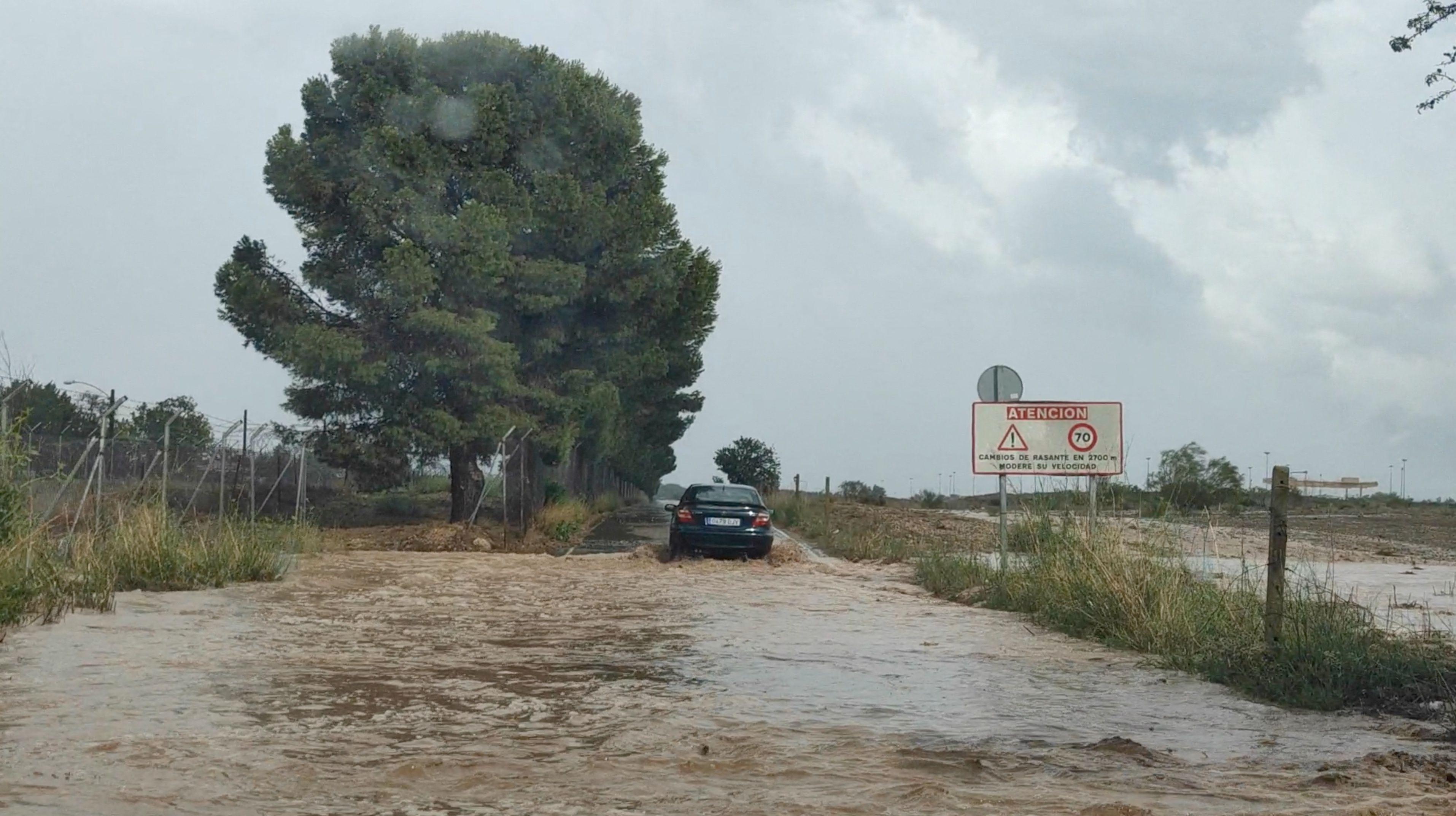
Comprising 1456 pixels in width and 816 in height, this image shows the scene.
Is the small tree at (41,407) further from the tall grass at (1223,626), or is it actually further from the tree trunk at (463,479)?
the tall grass at (1223,626)

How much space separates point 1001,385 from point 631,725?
13.5 meters

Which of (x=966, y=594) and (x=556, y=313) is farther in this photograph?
(x=556, y=313)

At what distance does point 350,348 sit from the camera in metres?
30.6

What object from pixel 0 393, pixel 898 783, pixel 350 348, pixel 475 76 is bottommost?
pixel 898 783

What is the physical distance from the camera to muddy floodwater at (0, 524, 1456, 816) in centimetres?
622

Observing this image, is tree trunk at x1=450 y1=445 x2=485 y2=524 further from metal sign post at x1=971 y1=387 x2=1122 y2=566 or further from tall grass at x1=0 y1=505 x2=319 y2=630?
metal sign post at x1=971 y1=387 x2=1122 y2=566

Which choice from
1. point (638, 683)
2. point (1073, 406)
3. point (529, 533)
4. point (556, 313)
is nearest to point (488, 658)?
point (638, 683)

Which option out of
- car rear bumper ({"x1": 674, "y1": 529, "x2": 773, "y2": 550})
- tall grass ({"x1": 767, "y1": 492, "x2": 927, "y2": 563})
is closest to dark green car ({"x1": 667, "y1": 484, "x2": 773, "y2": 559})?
car rear bumper ({"x1": 674, "y1": 529, "x2": 773, "y2": 550})

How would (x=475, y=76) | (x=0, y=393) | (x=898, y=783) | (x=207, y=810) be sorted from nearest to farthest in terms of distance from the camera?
(x=207, y=810)
(x=898, y=783)
(x=0, y=393)
(x=475, y=76)

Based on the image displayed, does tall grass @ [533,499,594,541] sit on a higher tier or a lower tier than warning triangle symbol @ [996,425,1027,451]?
lower

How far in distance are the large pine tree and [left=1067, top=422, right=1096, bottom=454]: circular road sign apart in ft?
48.8

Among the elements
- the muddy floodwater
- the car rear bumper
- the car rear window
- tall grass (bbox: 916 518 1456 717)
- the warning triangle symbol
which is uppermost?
the warning triangle symbol

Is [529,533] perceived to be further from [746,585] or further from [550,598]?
[550,598]

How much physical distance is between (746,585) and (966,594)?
3315 millimetres
